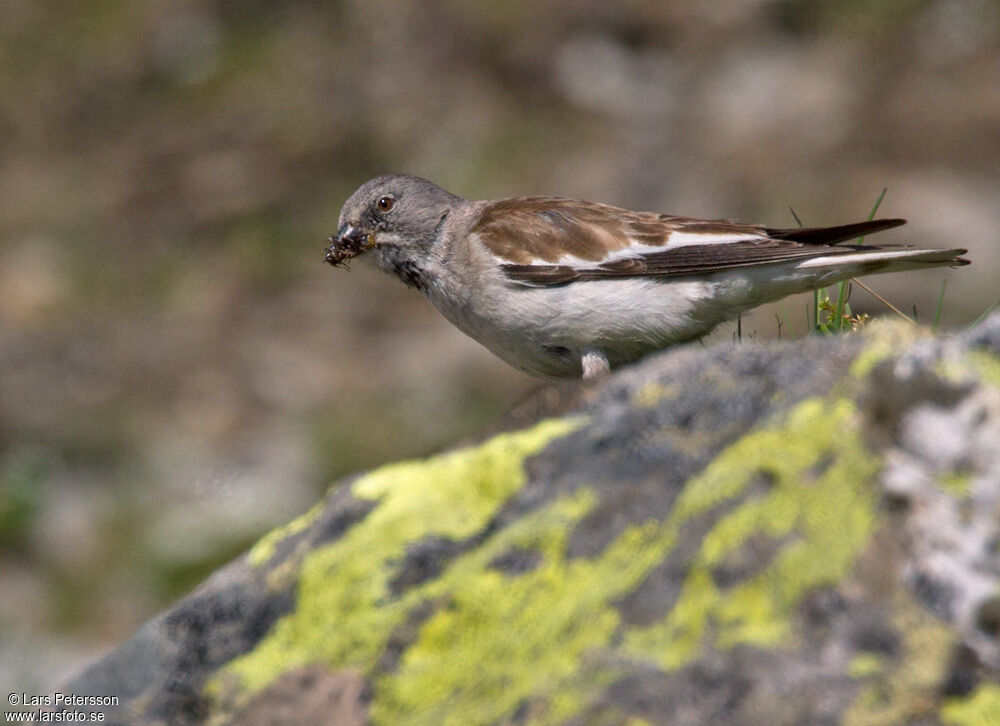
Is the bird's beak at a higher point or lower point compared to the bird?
higher

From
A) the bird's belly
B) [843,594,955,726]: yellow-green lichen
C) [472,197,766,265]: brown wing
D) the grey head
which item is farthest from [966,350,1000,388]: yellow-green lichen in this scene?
the grey head

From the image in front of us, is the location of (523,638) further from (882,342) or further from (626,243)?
(626,243)

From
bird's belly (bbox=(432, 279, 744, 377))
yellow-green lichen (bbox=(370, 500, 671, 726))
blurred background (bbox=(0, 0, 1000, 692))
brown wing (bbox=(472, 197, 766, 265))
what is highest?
blurred background (bbox=(0, 0, 1000, 692))

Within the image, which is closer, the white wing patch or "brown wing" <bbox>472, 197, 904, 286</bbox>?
"brown wing" <bbox>472, 197, 904, 286</bbox>

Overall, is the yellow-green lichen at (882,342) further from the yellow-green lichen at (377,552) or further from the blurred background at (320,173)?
the blurred background at (320,173)

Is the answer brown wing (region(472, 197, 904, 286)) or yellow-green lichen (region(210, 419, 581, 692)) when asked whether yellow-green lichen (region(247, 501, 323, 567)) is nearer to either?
yellow-green lichen (region(210, 419, 581, 692))

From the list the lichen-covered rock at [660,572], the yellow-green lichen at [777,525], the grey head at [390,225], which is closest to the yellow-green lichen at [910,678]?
the lichen-covered rock at [660,572]

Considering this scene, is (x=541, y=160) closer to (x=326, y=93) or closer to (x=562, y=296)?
(x=326, y=93)
